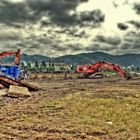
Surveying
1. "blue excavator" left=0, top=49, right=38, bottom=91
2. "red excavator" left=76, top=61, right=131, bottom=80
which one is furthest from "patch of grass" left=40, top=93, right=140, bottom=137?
"red excavator" left=76, top=61, right=131, bottom=80

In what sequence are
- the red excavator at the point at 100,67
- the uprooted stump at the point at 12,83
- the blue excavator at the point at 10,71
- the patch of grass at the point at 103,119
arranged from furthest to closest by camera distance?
the red excavator at the point at 100,67, the blue excavator at the point at 10,71, the uprooted stump at the point at 12,83, the patch of grass at the point at 103,119

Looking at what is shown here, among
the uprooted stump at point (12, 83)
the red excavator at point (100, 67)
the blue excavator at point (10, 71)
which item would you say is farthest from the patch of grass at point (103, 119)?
the red excavator at point (100, 67)

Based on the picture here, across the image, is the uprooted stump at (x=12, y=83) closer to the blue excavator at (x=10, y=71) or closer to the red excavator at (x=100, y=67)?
the blue excavator at (x=10, y=71)

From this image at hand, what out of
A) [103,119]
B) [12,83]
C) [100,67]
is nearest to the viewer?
[103,119]

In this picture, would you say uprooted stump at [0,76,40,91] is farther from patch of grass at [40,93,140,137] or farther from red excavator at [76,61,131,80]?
red excavator at [76,61,131,80]

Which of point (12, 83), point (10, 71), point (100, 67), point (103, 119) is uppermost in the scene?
point (100, 67)

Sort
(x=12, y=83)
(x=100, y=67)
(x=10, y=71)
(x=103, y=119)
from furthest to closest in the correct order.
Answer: (x=100, y=67) → (x=10, y=71) → (x=12, y=83) → (x=103, y=119)

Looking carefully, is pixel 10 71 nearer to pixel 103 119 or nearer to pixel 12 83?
pixel 12 83

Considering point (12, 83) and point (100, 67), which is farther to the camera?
point (100, 67)

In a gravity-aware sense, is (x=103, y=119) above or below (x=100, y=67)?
below

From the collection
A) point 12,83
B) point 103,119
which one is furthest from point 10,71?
point 103,119

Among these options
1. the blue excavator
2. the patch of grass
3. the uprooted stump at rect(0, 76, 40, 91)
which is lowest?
the patch of grass

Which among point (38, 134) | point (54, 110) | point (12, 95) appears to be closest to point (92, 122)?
point (38, 134)

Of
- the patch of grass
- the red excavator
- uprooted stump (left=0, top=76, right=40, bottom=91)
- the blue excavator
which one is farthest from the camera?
the red excavator
